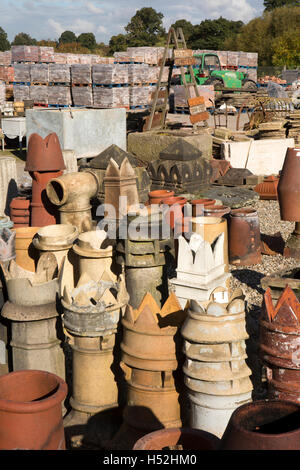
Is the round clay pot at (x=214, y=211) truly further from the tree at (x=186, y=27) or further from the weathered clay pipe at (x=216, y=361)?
the tree at (x=186, y=27)

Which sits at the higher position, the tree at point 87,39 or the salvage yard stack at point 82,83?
the tree at point 87,39

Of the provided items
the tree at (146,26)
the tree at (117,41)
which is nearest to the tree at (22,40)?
the tree at (146,26)

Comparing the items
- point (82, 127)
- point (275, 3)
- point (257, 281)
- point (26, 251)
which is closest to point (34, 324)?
point (26, 251)

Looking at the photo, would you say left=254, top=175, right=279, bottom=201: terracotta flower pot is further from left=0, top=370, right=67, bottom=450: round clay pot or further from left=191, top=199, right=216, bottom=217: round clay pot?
left=0, top=370, right=67, bottom=450: round clay pot

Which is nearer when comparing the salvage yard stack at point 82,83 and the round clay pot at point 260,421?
the round clay pot at point 260,421

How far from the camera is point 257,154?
37.9ft

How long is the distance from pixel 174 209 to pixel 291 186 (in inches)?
50.4

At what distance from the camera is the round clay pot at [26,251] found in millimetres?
5191

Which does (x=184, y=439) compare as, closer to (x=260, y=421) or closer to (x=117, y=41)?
(x=260, y=421)

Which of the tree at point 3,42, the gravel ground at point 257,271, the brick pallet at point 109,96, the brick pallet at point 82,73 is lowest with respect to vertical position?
the gravel ground at point 257,271

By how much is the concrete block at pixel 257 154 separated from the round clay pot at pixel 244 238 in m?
5.06

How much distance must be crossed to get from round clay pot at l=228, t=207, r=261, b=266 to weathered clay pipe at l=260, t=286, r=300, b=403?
10.5 ft

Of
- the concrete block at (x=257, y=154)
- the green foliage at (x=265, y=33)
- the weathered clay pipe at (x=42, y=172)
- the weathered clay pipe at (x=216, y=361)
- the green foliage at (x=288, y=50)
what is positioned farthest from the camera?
the green foliage at (x=265, y=33)

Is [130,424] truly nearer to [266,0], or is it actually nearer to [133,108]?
[133,108]
